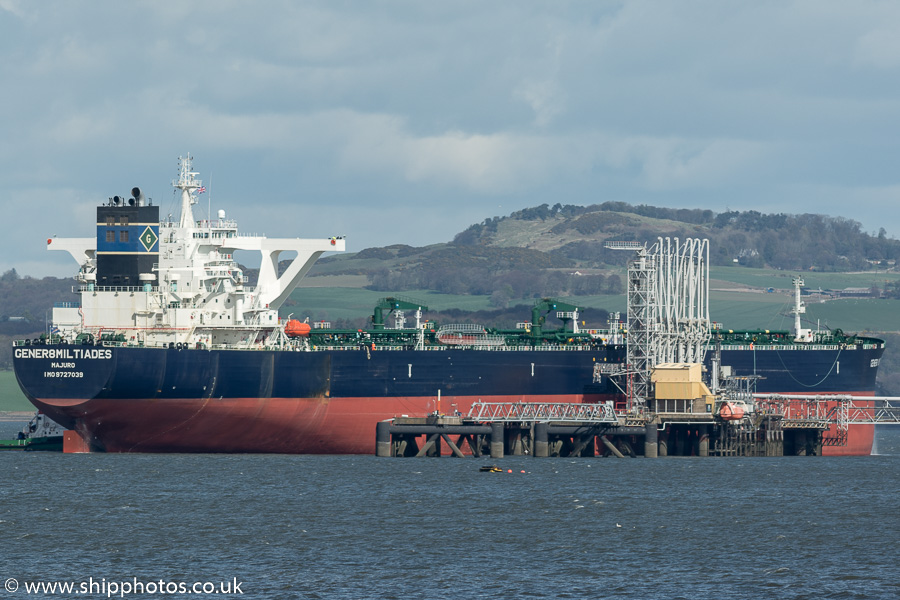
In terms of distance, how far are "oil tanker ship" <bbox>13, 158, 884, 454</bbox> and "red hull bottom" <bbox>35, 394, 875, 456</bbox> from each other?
0.26 feet

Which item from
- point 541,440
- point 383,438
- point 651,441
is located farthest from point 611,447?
point 383,438

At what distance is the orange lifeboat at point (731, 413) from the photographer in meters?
78.9

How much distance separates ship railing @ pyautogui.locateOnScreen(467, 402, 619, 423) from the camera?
78.1m

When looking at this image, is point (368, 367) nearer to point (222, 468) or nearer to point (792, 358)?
point (222, 468)

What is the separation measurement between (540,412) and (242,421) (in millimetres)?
15028

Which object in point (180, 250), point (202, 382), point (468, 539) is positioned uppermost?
point (180, 250)

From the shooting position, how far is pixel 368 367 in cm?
8112

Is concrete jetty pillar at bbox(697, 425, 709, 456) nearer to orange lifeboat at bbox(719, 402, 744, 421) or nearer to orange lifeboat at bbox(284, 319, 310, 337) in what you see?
orange lifeboat at bbox(719, 402, 744, 421)

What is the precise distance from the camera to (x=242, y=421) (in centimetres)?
7781

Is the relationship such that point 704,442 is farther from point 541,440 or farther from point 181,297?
point 181,297

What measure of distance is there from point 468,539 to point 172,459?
3068cm

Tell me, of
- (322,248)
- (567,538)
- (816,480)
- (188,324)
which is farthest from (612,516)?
(322,248)

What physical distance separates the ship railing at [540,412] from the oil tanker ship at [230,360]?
1.53 m

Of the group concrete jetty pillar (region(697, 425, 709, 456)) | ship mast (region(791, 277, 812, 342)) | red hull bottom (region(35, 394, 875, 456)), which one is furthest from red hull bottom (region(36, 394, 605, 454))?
ship mast (region(791, 277, 812, 342))
